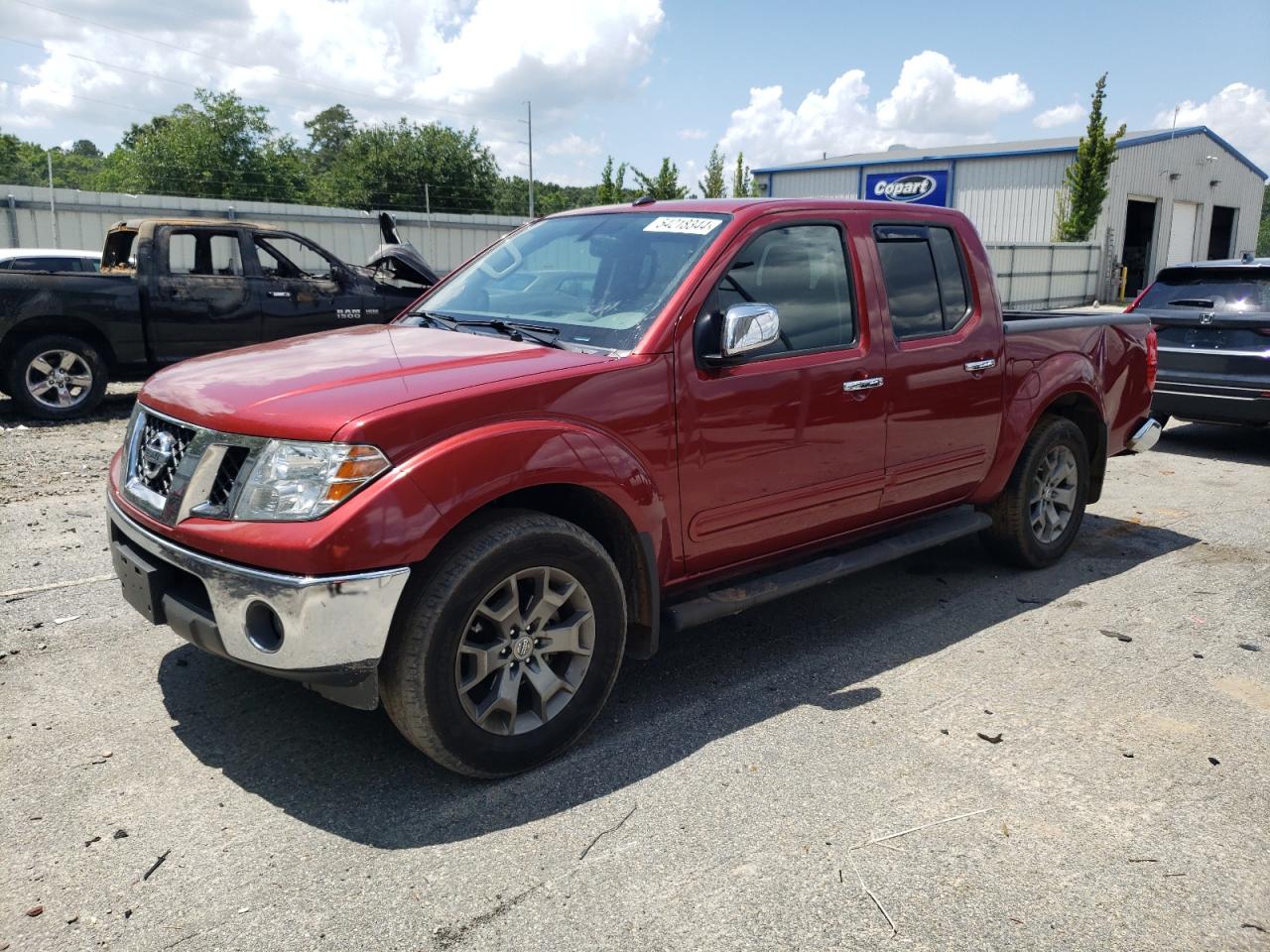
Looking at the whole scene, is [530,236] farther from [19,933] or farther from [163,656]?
[19,933]

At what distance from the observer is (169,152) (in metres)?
62.7

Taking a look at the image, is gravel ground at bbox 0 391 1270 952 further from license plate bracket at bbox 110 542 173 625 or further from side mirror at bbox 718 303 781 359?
side mirror at bbox 718 303 781 359

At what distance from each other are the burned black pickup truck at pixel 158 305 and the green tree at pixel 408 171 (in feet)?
198

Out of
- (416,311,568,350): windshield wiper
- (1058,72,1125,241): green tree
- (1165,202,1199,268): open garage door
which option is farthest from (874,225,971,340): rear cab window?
(1165,202,1199,268): open garage door

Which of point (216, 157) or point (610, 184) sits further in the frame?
point (216, 157)

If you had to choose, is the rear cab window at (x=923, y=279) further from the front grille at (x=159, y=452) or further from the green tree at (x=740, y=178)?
the green tree at (x=740, y=178)

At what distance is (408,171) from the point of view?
7100 centimetres

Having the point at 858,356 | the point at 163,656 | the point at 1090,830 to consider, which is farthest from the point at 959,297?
the point at 163,656

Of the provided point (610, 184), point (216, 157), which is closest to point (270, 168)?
point (216, 157)

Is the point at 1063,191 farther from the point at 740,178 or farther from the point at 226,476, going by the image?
the point at 226,476

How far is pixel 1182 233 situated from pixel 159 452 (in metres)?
43.5

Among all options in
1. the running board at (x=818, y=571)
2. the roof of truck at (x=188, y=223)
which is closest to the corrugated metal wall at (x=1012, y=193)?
the roof of truck at (x=188, y=223)

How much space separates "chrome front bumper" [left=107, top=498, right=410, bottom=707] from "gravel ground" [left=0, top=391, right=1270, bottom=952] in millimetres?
512

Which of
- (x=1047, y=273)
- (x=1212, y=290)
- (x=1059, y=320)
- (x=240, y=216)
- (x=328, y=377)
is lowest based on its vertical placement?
(x=328, y=377)
